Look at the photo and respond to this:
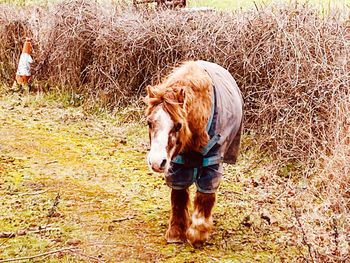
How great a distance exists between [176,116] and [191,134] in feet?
0.94

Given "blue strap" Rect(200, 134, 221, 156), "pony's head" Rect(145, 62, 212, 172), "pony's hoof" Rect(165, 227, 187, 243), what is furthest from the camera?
"pony's hoof" Rect(165, 227, 187, 243)

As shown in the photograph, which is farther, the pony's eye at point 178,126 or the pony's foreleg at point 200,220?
the pony's foreleg at point 200,220

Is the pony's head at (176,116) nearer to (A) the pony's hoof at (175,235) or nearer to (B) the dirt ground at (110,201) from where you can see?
(A) the pony's hoof at (175,235)

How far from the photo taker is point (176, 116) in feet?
10.3

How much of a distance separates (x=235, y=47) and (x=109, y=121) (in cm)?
221

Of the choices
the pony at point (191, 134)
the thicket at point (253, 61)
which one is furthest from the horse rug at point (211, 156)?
the thicket at point (253, 61)

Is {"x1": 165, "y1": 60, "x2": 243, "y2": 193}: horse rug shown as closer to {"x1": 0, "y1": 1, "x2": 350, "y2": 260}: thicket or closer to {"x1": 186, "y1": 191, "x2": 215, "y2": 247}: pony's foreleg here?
{"x1": 186, "y1": 191, "x2": 215, "y2": 247}: pony's foreleg

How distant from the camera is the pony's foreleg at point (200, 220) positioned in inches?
148

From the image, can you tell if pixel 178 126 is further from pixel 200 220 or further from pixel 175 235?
pixel 175 235

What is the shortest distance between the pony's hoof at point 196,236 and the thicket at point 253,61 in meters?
0.85

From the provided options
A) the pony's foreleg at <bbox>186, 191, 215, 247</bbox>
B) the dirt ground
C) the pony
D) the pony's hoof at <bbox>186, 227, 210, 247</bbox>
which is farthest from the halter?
the dirt ground

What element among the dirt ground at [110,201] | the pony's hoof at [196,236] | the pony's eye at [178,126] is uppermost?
the pony's eye at [178,126]

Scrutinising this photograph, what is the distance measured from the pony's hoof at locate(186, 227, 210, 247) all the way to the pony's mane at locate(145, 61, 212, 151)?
0.72 metres

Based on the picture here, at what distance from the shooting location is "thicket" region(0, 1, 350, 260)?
4.89m
